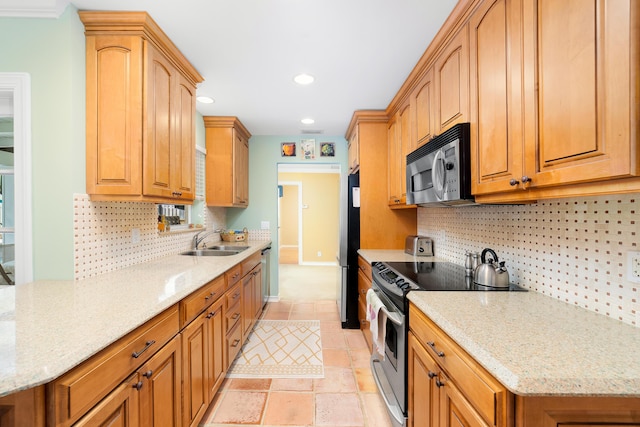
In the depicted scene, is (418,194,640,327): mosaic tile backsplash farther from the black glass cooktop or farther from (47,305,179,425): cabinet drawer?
(47,305,179,425): cabinet drawer

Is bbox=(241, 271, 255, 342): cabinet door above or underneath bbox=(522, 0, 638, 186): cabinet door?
underneath

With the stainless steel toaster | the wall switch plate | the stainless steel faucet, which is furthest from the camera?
the stainless steel faucet

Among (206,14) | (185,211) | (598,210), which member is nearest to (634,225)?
(598,210)

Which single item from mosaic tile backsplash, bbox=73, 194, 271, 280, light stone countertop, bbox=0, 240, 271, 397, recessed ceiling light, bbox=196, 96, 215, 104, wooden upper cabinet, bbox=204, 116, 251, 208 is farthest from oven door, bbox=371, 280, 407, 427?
recessed ceiling light, bbox=196, 96, 215, 104

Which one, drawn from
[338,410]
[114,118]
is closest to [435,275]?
[338,410]

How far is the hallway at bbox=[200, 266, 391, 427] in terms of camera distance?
1850mm

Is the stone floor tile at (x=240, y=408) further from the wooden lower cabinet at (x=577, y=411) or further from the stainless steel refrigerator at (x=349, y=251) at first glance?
the wooden lower cabinet at (x=577, y=411)

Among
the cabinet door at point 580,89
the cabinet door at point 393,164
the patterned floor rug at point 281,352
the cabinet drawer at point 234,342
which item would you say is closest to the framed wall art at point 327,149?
the cabinet door at point 393,164

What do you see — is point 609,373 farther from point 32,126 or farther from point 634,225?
point 32,126

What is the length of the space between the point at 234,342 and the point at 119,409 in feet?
4.65

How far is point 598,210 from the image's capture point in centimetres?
118

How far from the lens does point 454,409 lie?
1069mm

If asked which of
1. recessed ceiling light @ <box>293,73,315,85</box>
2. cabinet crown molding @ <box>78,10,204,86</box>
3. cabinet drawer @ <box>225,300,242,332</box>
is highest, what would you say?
recessed ceiling light @ <box>293,73,315,85</box>

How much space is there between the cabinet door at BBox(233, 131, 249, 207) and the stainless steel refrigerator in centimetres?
135
